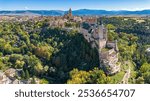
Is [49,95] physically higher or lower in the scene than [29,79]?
higher

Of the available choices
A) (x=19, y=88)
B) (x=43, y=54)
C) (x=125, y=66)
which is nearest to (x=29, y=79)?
(x=43, y=54)

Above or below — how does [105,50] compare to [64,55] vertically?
above

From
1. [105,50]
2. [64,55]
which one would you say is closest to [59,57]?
[64,55]

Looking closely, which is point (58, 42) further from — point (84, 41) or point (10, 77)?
point (10, 77)

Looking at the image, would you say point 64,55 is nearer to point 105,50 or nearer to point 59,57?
point 59,57

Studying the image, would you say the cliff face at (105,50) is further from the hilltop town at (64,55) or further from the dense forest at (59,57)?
the dense forest at (59,57)

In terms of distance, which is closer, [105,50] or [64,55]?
[105,50]

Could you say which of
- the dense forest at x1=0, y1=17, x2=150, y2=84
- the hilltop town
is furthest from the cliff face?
the dense forest at x1=0, y1=17, x2=150, y2=84

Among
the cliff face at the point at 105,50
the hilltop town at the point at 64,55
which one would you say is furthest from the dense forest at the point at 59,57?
the cliff face at the point at 105,50
